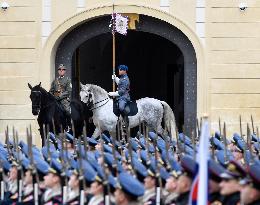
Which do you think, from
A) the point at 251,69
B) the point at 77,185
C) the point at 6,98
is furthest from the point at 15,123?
the point at 77,185

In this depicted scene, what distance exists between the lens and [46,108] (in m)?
22.2

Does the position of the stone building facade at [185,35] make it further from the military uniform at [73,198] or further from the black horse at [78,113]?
the military uniform at [73,198]

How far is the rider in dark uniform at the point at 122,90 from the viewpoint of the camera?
23172 millimetres

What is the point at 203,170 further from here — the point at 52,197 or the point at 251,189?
the point at 52,197

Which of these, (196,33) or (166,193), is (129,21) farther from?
(166,193)

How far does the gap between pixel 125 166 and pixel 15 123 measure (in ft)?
41.6

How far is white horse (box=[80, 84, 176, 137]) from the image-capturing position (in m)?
23.2

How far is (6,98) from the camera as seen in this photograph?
25.0m

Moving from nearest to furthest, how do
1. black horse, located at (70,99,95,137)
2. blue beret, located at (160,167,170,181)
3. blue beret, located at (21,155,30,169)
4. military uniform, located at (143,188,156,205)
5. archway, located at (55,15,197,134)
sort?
military uniform, located at (143,188,156,205), blue beret, located at (160,167,170,181), blue beret, located at (21,155,30,169), black horse, located at (70,99,95,137), archway, located at (55,15,197,134)

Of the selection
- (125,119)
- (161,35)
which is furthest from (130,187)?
(161,35)

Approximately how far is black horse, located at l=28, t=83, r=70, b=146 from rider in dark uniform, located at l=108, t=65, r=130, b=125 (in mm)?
1474

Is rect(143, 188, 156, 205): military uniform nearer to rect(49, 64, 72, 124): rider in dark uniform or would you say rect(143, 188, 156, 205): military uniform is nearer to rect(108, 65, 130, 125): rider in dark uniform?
rect(49, 64, 72, 124): rider in dark uniform

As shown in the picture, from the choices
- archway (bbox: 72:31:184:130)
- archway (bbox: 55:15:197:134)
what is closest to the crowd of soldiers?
archway (bbox: 55:15:197:134)

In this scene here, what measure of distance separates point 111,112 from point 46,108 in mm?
1905
